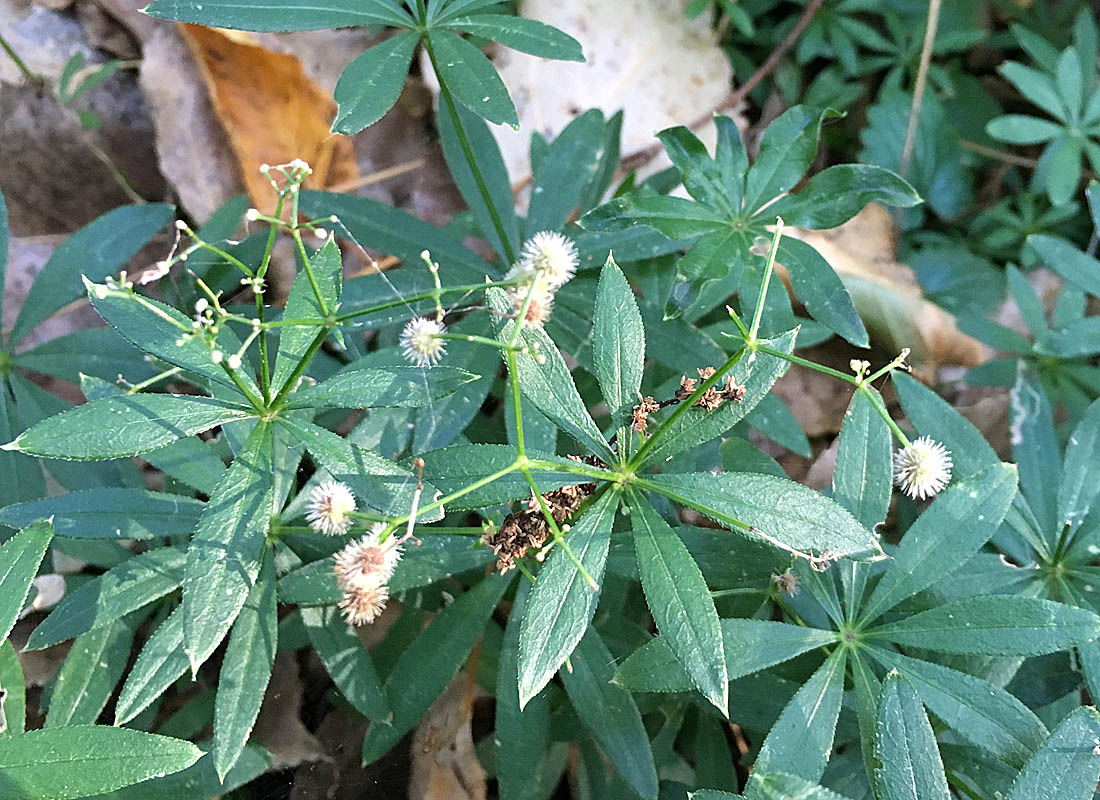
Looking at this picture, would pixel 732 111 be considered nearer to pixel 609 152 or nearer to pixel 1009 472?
pixel 609 152

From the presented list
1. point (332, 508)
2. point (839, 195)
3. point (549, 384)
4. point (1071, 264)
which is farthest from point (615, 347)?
point (1071, 264)

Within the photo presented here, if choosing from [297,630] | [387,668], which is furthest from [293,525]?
[387,668]

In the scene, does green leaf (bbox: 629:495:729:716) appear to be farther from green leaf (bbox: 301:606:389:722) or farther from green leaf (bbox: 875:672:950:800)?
green leaf (bbox: 301:606:389:722)

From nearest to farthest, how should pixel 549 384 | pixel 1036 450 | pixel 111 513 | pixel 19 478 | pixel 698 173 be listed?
pixel 549 384
pixel 111 513
pixel 19 478
pixel 698 173
pixel 1036 450

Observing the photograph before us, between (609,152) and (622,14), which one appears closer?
(609,152)

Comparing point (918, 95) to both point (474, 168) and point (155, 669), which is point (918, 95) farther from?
point (155, 669)

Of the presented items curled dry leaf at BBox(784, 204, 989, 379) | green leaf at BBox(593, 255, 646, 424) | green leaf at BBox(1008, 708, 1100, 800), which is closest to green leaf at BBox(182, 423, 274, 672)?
green leaf at BBox(593, 255, 646, 424)

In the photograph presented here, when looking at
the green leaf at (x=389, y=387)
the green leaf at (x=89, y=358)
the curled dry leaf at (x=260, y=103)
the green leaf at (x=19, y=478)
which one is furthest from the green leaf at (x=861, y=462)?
the curled dry leaf at (x=260, y=103)
